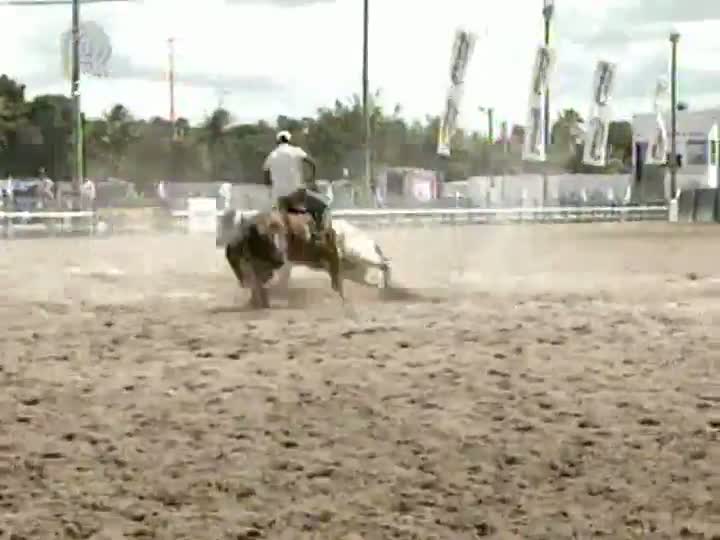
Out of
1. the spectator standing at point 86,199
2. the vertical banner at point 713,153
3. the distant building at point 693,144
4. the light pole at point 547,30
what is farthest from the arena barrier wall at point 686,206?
the vertical banner at point 713,153

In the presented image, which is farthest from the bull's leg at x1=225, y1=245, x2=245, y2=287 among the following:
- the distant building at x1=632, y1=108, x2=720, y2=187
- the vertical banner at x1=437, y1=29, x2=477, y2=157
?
the distant building at x1=632, y1=108, x2=720, y2=187

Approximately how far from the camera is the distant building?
63531 mm

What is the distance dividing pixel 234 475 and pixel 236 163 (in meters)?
54.0

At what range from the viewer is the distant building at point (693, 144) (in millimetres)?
63531

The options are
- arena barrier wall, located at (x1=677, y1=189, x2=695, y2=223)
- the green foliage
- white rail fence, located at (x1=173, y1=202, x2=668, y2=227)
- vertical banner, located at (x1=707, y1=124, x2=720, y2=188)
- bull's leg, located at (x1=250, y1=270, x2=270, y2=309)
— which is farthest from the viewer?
vertical banner, located at (x1=707, y1=124, x2=720, y2=188)

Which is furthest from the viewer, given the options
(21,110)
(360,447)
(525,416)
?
(21,110)

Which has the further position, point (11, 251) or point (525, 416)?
point (11, 251)

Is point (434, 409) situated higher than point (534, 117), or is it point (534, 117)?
point (534, 117)

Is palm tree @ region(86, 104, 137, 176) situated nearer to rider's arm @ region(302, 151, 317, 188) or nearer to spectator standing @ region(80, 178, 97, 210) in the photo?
spectator standing @ region(80, 178, 97, 210)

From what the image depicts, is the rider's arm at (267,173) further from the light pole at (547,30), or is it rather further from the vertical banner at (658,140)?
the vertical banner at (658,140)

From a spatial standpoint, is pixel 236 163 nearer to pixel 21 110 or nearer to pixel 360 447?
pixel 21 110

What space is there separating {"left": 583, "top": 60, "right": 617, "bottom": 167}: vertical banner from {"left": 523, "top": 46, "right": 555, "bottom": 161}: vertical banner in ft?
21.4

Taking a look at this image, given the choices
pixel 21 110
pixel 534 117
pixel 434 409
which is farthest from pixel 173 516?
pixel 21 110

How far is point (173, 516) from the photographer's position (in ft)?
21.5
